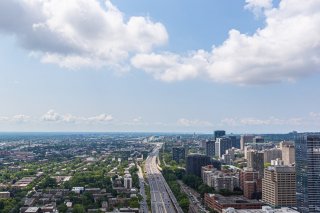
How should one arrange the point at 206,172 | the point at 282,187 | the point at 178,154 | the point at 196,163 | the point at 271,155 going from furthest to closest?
1. the point at 178,154
2. the point at 271,155
3. the point at 196,163
4. the point at 206,172
5. the point at 282,187

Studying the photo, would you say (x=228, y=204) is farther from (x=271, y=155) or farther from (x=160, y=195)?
(x=271, y=155)

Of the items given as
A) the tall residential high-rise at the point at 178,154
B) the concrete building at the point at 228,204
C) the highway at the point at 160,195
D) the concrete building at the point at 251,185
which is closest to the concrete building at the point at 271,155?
the tall residential high-rise at the point at 178,154

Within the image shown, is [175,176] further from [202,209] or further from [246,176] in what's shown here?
[202,209]

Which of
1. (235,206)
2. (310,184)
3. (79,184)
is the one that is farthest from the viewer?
(79,184)

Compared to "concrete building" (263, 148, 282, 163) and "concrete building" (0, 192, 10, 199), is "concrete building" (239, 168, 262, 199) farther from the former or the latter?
"concrete building" (263, 148, 282, 163)

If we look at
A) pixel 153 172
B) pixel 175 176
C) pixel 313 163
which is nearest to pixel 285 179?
pixel 313 163

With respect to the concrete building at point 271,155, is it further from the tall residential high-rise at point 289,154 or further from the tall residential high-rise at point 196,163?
the tall residential high-rise at point 196,163

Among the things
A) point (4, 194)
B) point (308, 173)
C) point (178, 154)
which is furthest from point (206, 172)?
point (178, 154)
